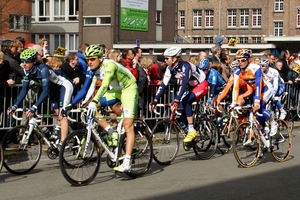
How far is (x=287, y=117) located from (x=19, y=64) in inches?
279

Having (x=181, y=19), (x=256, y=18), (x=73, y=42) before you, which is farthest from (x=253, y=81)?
(x=181, y=19)

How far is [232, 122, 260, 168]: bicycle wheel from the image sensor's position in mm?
10750

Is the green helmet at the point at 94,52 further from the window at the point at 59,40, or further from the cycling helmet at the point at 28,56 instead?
the window at the point at 59,40

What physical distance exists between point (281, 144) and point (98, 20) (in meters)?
53.8

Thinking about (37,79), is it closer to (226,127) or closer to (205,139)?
(205,139)

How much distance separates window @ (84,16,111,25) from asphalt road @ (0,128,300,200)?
52815 millimetres

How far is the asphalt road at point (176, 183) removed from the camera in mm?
8672

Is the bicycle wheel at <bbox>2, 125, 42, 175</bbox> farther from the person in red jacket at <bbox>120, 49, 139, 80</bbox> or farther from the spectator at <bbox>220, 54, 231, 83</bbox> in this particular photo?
the spectator at <bbox>220, 54, 231, 83</bbox>

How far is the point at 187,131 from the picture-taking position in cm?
1158

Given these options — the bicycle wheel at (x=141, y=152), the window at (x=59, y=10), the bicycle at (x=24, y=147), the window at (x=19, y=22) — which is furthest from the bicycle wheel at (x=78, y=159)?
the window at (x=59, y=10)

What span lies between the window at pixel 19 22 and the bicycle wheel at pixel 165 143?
170 ft

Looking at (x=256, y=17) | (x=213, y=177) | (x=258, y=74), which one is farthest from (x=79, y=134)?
(x=256, y=17)

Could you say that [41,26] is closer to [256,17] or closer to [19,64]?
[256,17]

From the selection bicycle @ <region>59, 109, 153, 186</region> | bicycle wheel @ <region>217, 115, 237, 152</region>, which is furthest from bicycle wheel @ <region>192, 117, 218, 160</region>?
bicycle @ <region>59, 109, 153, 186</region>
